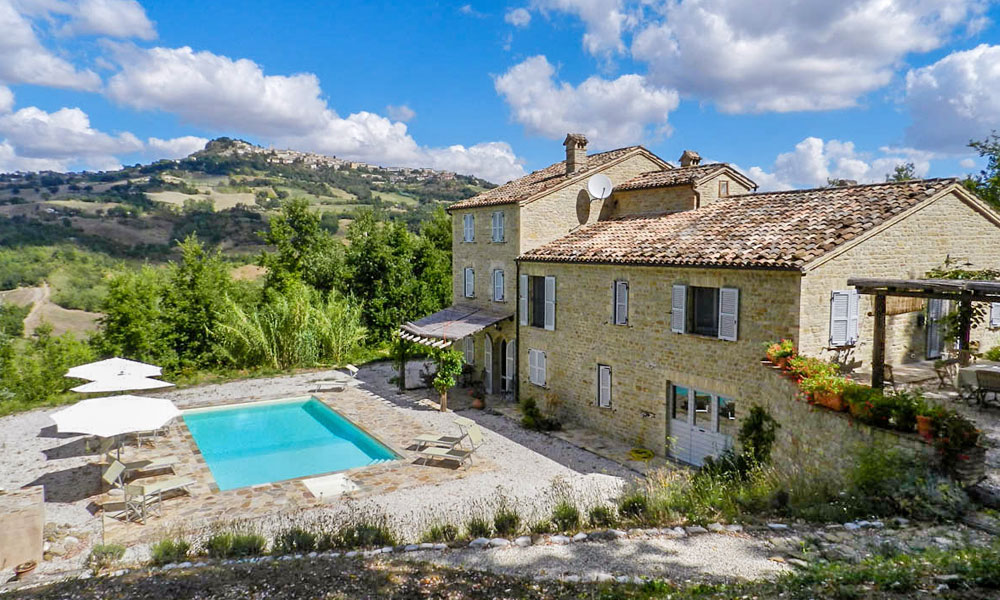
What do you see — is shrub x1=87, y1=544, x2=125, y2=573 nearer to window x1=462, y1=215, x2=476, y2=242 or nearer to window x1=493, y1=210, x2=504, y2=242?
window x1=493, y1=210, x2=504, y2=242

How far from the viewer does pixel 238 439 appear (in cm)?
1875

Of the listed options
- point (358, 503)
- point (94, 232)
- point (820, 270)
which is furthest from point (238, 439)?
point (94, 232)

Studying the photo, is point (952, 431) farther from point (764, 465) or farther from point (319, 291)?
point (319, 291)

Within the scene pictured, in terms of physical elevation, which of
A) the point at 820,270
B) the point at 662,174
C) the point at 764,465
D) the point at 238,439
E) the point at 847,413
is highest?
the point at 662,174

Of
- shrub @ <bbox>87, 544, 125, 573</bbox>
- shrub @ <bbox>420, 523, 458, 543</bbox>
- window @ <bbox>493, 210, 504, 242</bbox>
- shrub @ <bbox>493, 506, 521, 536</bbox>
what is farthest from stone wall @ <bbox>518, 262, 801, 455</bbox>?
shrub @ <bbox>87, 544, 125, 573</bbox>

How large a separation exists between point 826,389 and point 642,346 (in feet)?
18.9

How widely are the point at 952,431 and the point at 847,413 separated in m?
1.74

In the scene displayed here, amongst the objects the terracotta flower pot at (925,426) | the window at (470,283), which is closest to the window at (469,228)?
the window at (470,283)

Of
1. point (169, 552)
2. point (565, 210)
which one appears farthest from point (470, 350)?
point (169, 552)

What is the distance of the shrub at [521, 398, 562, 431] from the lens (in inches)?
706

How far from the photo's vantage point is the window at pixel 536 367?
65.0ft

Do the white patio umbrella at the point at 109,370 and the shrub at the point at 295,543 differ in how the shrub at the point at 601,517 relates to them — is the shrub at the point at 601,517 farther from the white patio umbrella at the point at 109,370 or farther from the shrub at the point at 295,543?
the white patio umbrella at the point at 109,370

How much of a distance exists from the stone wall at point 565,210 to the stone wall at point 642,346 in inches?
48.0

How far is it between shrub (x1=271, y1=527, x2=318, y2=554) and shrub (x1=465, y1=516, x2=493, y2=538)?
2369 millimetres
